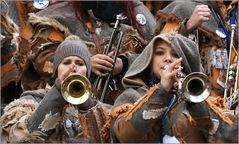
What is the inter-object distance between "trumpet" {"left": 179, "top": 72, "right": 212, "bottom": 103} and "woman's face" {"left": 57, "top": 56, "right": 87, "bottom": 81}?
0.99 meters

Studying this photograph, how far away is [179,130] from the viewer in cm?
726

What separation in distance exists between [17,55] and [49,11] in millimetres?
561

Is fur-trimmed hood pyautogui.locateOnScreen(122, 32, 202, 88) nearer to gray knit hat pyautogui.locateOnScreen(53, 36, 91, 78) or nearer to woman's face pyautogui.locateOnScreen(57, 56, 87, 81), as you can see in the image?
woman's face pyautogui.locateOnScreen(57, 56, 87, 81)

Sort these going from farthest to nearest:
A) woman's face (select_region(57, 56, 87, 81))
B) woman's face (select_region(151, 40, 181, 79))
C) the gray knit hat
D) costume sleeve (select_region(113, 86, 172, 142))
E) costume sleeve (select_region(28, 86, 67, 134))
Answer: the gray knit hat, woman's face (select_region(57, 56, 87, 81)), costume sleeve (select_region(28, 86, 67, 134)), woman's face (select_region(151, 40, 181, 79)), costume sleeve (select_region(113, 86, 172, 142))

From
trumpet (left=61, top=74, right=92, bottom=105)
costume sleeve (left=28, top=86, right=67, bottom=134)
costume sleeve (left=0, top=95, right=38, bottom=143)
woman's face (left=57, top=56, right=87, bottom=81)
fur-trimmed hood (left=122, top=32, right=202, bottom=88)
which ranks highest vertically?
fur-trimmed hood (left=122, top=32, right=202, bottom=88)

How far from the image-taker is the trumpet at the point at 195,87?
6.94m

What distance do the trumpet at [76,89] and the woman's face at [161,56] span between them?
0.48m

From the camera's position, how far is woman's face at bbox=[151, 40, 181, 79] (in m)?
7.41

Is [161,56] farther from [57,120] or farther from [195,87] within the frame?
[57,120]

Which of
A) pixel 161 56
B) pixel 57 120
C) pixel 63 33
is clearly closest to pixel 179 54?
pixel 161 56

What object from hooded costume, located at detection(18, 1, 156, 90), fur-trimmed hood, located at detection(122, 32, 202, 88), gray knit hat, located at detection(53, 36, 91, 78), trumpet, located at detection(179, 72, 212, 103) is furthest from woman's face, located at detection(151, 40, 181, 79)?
hooded costume, located at detection(18, 1, 156, 90)

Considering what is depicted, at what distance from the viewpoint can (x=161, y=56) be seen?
747cm

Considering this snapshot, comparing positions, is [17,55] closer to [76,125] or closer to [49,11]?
[49,11]

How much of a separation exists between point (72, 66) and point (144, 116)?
3.41 ft
